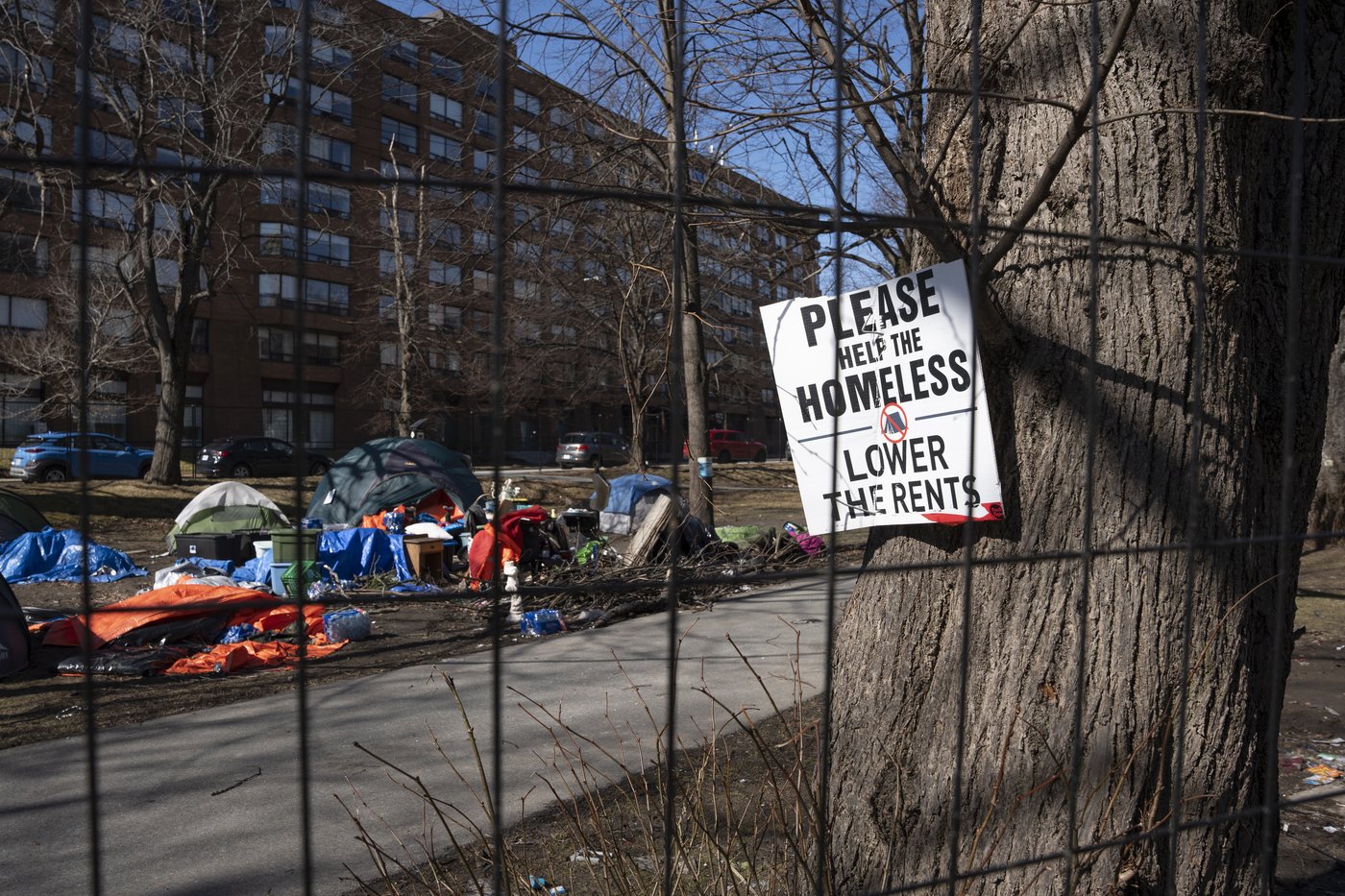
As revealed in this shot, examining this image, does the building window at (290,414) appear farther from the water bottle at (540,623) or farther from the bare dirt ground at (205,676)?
the water bottle at (540,623)

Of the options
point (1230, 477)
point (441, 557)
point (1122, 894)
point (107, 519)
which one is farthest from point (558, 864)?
point (107, 519)

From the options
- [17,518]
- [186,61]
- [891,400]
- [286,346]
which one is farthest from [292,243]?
[17,518]

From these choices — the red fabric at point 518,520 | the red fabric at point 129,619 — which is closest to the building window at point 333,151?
the red fabric at point 129,619

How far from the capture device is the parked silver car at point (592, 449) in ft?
7.16

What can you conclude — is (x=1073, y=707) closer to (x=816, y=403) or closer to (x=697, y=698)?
(x=816, y=403)

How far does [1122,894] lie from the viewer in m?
2.21

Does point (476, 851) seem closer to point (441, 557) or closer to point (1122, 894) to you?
point (1122, 894)

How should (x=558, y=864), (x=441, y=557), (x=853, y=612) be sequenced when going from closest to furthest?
(x=853, y=612) < (x=558, y=864) < (x=441, y=557)

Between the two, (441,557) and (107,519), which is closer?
(441,557)

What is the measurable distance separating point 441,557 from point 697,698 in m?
5.24

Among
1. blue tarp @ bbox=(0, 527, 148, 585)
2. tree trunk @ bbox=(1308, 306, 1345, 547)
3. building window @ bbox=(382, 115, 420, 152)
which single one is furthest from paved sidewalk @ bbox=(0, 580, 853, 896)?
tree trunk @ bbox=(1308, 306, 1345, 547)

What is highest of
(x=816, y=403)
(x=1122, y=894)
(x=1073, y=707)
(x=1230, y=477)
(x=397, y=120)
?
(x=397, y=120)

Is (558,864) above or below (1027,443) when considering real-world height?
below

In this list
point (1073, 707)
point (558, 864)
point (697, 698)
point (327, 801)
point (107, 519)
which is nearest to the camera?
point (1073, 707)
